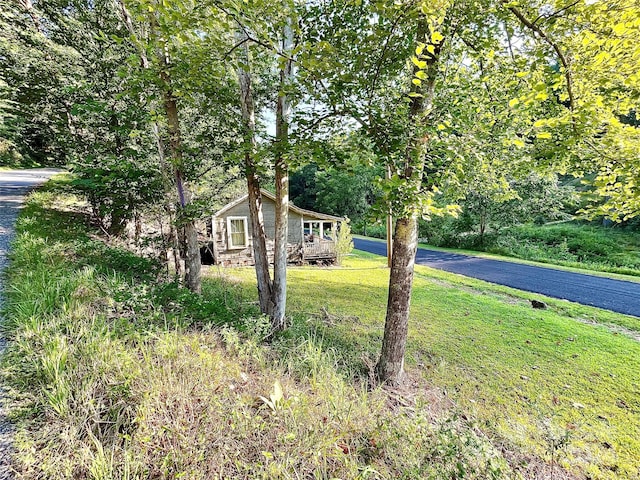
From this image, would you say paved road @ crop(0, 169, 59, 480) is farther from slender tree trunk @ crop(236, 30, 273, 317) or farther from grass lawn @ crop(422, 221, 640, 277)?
grass lawn @ crop(422, 221, 640, 277)

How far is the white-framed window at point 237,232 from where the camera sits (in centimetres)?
1459

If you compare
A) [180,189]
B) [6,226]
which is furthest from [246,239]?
[180,189]

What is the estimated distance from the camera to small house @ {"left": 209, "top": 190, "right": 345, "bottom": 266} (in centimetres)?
1419

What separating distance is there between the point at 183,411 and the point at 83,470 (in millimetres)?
516

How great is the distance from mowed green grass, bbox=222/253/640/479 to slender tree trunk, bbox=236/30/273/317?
51.1 inches

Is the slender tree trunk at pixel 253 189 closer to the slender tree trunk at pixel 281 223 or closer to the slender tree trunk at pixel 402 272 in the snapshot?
the slender tree trunk at pixel 281 223

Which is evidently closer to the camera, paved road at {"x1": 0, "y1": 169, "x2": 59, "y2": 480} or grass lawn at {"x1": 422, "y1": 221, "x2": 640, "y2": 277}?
paved road at {"x1": 0, "y1": 169, "x2": 59, "y2": 480}

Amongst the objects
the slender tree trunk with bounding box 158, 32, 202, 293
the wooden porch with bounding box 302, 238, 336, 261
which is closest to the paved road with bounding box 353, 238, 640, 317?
the wooden porch with bounding box 302, 238, 336, 261

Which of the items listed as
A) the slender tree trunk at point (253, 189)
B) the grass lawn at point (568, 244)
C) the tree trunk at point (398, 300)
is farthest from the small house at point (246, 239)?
the grass lawn at point (568, 244)

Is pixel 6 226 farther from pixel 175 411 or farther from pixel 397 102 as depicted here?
pixel 397 102

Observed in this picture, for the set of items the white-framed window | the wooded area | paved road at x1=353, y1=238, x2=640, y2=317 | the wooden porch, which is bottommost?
paved road at x1=353, y1=238, x2=640, y2=317

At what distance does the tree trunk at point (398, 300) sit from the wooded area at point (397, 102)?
0.02 m

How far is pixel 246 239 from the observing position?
14883mm

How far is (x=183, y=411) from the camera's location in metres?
1.88
